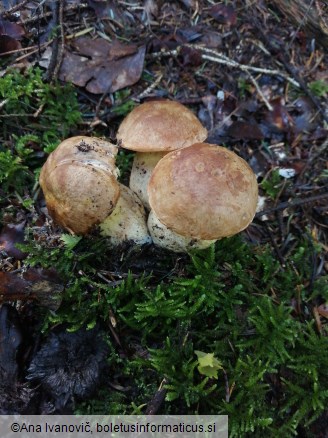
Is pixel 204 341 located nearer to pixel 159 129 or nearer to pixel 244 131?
pixel 159 129

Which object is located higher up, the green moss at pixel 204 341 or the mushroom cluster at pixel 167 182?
the mushroom cluster at pixel 167 182

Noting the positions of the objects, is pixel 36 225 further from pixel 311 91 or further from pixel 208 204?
pixel 311 91

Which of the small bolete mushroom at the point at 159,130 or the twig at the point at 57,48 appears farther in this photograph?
the twig at the point at 57,48

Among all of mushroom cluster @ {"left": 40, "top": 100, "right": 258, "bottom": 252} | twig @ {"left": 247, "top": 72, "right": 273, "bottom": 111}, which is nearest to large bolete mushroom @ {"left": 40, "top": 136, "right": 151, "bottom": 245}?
mushroom cluster @ {"left": 40, "top": 100, "right": 258, "bottom": 252}

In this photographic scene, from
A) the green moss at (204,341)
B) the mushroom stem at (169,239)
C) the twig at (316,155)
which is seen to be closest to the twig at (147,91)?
the mushroom stem at (169,239)

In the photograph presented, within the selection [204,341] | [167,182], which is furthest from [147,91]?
[204,341]

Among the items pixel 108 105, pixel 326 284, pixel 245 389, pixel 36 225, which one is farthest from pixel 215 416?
pixel 108 105

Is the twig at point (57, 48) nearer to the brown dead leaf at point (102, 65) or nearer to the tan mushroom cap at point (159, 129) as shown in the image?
the brown dead leaf at point (102, 65)
